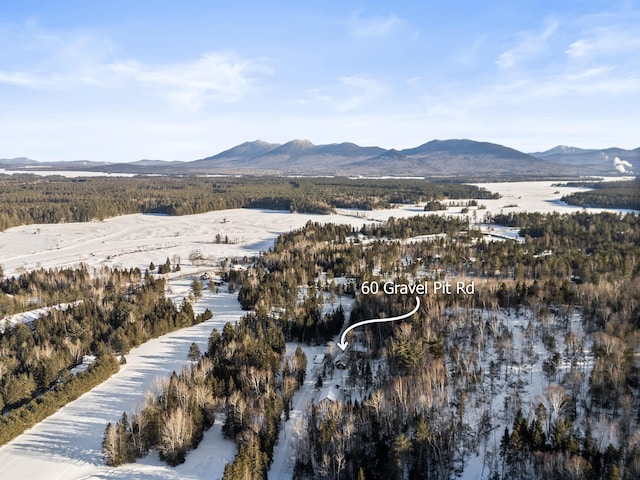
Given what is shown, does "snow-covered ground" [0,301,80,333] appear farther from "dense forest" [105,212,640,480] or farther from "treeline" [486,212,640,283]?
"treeline" [486,212,640,283]

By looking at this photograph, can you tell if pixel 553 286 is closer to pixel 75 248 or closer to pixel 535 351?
pixel 535 351

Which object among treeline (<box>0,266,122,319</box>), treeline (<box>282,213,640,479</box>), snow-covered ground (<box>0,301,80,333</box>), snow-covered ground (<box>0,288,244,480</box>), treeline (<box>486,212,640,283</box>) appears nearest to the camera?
treeline (<box>282,213,640,479</box>)

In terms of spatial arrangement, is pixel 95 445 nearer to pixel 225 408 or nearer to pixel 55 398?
pixel 55 398

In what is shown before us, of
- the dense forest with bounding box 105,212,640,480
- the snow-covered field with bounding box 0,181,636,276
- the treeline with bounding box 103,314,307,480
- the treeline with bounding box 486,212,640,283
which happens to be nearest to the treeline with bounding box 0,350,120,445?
the treeline with bounding box 103,314,307,480

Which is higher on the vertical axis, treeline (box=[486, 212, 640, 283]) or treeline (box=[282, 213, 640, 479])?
treeline (box=[486, 212, 640, 283])

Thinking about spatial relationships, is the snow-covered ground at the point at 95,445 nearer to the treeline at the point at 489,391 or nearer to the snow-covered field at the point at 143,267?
the snow-covered field at the point at 143,267

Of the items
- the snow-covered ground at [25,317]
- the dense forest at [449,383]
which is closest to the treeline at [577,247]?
the dense forest at [449,383]
